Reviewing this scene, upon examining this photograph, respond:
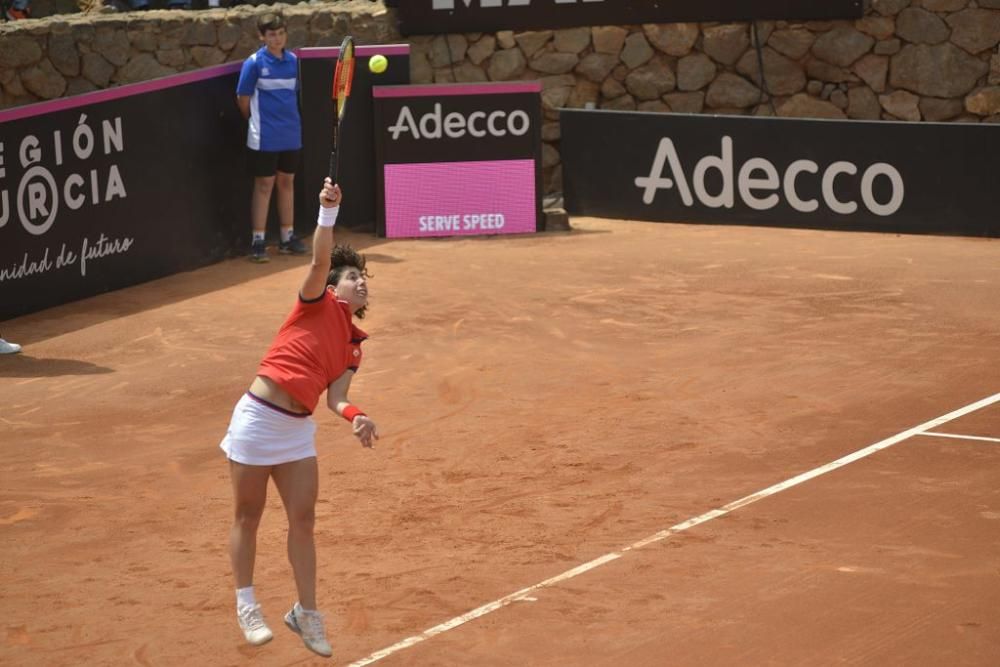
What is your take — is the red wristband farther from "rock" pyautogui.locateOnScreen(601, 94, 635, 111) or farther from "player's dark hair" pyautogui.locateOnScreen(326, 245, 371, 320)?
"rock" pyautogui.locateOnScreen(601, 94, 635, 111)

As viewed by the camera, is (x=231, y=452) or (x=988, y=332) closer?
(x=231, y=452)

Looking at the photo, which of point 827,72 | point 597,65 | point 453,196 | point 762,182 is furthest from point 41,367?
point 827,72

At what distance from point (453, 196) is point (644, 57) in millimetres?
3531

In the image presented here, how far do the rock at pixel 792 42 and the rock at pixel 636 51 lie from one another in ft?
4.74

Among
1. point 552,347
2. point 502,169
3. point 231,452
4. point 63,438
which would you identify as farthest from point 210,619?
point 502,169

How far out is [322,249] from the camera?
243 inches

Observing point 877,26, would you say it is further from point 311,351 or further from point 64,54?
point 311,351

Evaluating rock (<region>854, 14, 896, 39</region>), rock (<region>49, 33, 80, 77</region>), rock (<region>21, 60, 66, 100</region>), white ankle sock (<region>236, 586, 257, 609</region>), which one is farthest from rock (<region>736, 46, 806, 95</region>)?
white ankle sock (<region>236, 586, 257, 609</region>)

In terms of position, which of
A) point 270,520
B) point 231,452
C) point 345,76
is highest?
point 345,76

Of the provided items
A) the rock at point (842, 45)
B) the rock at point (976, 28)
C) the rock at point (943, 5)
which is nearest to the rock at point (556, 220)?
the rock at point (842, 45)

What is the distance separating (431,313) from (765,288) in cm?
298

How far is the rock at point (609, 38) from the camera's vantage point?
18.4 metres

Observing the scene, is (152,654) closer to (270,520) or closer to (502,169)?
(270,520)

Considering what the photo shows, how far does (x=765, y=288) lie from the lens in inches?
532
